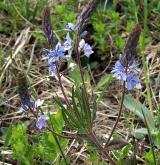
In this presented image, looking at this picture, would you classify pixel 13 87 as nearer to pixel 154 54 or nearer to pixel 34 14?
pixel 34 14

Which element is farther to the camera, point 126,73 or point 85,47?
point 85,47

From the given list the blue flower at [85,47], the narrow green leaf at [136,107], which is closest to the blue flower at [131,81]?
the blue flower at [85,47]

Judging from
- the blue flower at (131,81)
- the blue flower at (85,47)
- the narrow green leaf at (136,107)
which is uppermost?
the blue flower at (85,47)

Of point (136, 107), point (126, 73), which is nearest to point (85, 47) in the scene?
point (126, 73)

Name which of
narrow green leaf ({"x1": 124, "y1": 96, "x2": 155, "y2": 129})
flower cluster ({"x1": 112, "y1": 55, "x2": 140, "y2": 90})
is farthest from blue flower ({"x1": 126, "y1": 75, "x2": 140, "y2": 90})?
narrow green leaf ({"x1": 124, "y1": 96, "x2": 155, "y2": 129})

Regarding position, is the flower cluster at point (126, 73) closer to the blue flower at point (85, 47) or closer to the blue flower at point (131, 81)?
the blue flower at point (131, 81)

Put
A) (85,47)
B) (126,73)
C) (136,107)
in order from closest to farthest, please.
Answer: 1. (126,73)
2. (85,47)
3. (136,107)

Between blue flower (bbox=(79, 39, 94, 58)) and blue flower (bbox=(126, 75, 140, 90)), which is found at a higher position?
blue flower (bbox=(79, 39, 94, 58))

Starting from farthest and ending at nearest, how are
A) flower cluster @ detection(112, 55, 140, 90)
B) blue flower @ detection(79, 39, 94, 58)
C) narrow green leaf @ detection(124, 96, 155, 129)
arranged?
narrow green leaf @ detection(124, 96, 155, 129) < blue flower @ detection(79, 39, 94, 58) < flower cluster @ detection(112, 55, 140, 90)

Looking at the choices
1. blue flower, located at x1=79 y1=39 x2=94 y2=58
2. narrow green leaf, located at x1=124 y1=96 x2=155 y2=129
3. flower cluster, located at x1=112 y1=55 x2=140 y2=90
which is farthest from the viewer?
narrow green leaf, located at x1=124 y1=96 x2=155 y2=129

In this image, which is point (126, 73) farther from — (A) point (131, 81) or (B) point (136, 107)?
(B) point (136, 107)

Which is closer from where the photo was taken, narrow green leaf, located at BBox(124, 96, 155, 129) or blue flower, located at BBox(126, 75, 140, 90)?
blue flower, located at BBox(126, 75, 140, 90)

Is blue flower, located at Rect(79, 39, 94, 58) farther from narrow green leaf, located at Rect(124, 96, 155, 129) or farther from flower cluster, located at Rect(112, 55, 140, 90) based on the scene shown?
narrow green leaf, located at Rect(124, 96, 155, 129)
